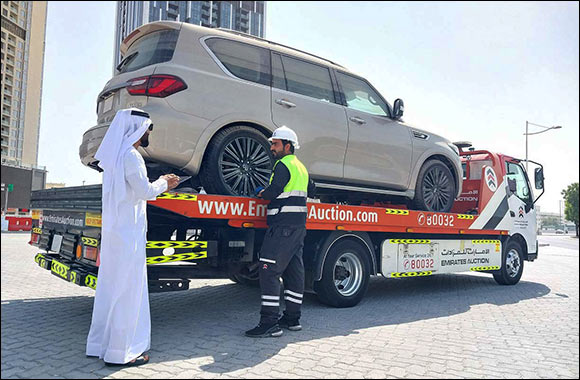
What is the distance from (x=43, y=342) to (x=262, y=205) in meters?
2.26

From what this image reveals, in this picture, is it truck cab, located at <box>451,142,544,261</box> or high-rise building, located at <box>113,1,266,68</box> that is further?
high-rise building, located at <box>113,1,266,68</box>

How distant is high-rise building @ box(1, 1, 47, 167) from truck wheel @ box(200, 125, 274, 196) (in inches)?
3219

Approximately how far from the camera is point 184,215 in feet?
13.9

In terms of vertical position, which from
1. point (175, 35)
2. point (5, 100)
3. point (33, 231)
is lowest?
point (33, 231)

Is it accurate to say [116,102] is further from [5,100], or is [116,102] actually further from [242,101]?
[5,100]

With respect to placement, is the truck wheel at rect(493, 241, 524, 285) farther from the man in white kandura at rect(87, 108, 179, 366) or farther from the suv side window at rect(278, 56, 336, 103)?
the man in white kandura at rect(87, 108, 179, 366)

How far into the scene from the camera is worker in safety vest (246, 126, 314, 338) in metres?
4.46

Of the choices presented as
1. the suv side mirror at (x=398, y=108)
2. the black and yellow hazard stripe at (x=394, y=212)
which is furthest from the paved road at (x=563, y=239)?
the suv side mirror at (x=398, y=108)

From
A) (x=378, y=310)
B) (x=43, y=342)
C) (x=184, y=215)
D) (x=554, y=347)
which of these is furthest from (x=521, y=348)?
(x=43, y=342)

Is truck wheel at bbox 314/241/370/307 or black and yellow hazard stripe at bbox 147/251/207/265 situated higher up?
black and yellow hazard stripe at bbox 147/251/207/265

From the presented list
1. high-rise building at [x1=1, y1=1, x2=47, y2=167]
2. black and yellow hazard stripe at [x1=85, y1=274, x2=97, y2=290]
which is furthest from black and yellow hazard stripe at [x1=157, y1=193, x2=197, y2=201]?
high-rise building at [x1=1, y1=1, x2=47, y2=167]

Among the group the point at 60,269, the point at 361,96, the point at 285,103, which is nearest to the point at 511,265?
the point at 361,96

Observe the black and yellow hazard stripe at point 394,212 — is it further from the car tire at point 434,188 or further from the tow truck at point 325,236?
the car tire at point 434,188

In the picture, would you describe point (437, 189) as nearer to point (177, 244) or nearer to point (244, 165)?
point (244, 165)
